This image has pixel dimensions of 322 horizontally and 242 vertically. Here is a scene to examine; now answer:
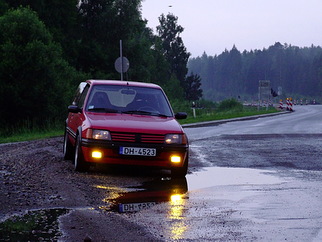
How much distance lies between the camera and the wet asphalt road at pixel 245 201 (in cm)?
614

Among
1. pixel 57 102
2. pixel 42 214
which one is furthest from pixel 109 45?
pixel 42 214

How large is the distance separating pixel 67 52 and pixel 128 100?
47074mm

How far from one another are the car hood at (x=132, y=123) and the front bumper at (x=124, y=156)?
0.82ft

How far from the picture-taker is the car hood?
A: 10.7 meters

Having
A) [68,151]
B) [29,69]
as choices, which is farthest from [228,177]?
[29,69]

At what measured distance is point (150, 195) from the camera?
28.5 feet

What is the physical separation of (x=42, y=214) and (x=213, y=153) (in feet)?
28.3

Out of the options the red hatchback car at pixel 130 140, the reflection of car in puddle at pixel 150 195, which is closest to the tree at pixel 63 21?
the red hatchback car at pixel 130 140

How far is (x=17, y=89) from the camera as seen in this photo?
31000 millimetres

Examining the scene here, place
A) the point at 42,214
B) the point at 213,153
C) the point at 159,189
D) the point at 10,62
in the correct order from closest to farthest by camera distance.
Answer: the point at 42,214
the point at 159,189
the point at 213,153
the point at 10,62

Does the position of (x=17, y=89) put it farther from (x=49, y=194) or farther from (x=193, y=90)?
(x=193, y=90)

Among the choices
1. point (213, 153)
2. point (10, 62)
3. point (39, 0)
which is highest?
point (39, 0)

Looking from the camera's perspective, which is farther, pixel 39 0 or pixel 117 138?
pixel 39 0

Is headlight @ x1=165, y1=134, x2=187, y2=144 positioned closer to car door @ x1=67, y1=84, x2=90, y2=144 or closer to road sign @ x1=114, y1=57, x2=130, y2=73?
car door @ x1=67, y1=84, x2=90, y2=144
